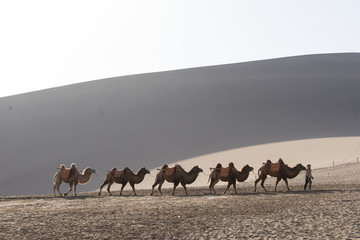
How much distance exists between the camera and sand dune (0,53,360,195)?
31.2m

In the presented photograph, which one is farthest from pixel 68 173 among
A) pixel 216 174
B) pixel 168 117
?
pixel 168 117

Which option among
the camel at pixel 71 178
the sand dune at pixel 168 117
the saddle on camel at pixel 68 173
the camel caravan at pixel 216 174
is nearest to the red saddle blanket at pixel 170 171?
the camel caravan at pixel 216 174

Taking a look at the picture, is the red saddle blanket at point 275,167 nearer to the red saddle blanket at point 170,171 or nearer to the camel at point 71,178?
the red saddle blanket at point 170,171

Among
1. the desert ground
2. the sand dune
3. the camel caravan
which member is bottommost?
the desert ground

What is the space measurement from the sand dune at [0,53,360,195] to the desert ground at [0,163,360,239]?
13367 millimetres

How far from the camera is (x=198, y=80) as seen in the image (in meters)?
46.3

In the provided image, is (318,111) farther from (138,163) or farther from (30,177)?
(30,177)

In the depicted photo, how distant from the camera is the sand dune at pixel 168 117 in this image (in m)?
31.2

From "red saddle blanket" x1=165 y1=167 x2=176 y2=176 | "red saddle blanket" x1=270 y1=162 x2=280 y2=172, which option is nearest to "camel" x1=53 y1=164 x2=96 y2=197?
"red saddle blanket" x1=165 y1=167 x2=176 y2=176

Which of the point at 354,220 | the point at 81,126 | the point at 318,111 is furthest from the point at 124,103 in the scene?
the point at 354,220

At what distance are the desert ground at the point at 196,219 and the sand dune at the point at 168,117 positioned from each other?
13.4m

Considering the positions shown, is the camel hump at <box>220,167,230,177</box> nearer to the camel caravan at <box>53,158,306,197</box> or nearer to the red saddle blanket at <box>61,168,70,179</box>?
the camel caravan at <box>53,158,306,197</box>

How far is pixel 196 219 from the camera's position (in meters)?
10.8

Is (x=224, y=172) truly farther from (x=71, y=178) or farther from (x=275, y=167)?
(x=71, y=178)
